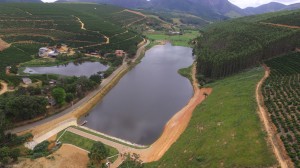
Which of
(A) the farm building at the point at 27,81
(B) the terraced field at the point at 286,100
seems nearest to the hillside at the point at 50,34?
(A) the farm building at the point at 27,81

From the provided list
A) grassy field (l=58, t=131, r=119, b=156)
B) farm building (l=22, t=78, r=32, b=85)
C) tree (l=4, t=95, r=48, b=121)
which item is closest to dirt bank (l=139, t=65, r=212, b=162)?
grassy field (l=58, t=131, r=119, b=156)

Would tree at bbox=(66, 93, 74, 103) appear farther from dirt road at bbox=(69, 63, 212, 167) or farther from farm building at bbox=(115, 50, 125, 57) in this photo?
farm building at bbox=(115, 50, 125, 57)

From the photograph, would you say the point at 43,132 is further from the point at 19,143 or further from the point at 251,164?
the point at 251,164

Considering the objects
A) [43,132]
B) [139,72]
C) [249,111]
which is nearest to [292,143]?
[249,111]

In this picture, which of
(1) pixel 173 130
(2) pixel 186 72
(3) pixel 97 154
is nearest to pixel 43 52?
(2) pixel 186 72

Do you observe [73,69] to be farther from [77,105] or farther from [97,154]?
[97,154]

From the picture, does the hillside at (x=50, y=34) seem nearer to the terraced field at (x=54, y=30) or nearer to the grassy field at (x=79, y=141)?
the terraced field at (x=54, y=30)
